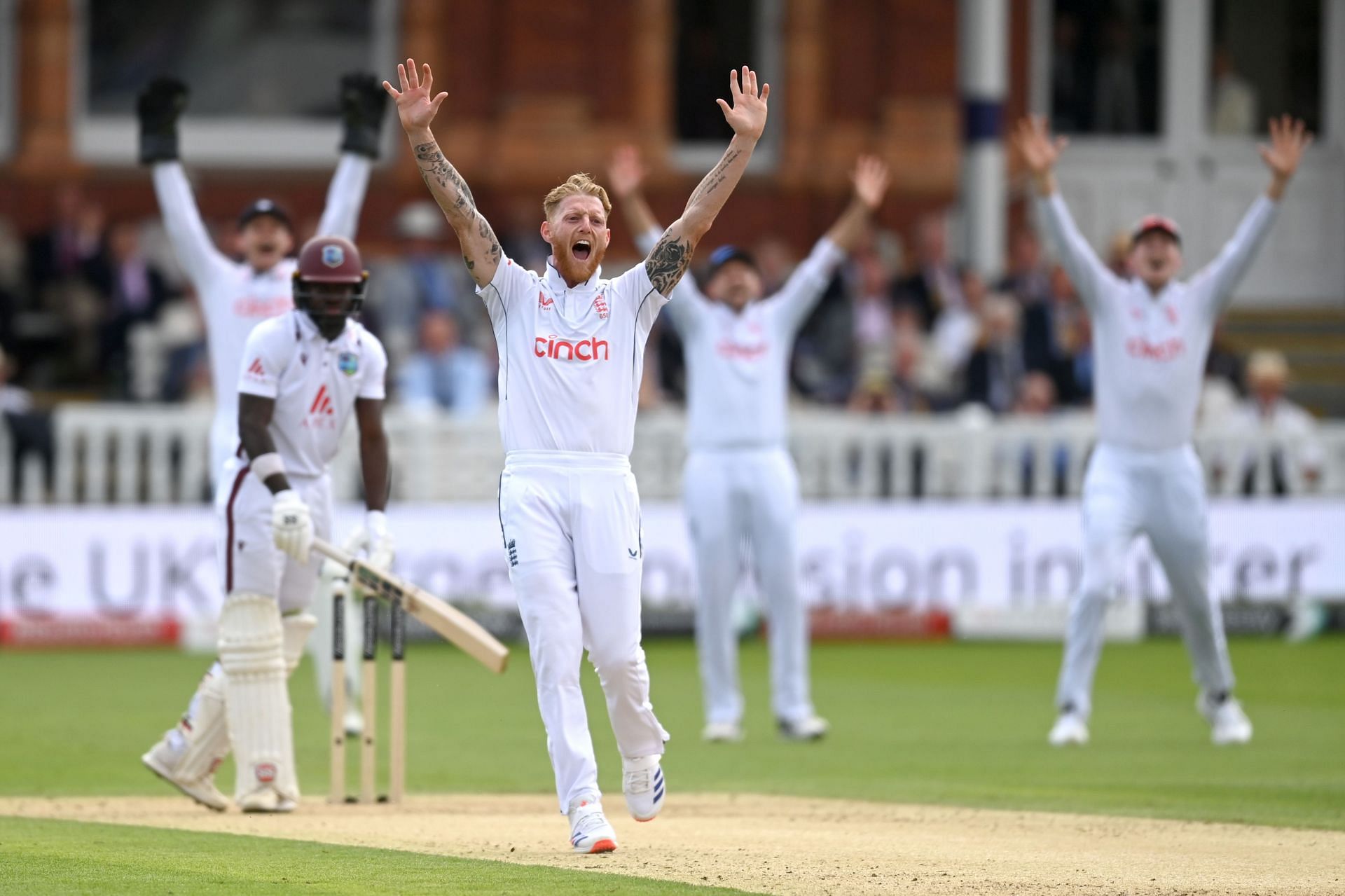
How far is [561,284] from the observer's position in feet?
24.8

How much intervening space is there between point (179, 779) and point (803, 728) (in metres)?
3.54

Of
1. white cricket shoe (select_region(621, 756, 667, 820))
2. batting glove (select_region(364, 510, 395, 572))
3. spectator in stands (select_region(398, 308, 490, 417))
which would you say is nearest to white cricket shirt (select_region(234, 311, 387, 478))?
batting glove (select_region(364, 510, 395, 572))

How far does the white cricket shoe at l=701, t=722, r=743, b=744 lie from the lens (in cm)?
1137

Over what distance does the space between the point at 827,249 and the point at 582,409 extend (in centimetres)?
458

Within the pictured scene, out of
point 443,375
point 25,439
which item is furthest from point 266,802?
point 443,375

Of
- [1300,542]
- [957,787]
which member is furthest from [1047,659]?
[957,787]

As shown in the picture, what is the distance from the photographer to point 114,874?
674cm

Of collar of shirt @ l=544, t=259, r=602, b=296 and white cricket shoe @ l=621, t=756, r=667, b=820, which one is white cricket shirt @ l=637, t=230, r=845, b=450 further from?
white cricket shoe @ l=621, t=756, r=667, b=820

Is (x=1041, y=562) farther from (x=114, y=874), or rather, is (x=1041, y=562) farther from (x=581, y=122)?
(x=114, y=874)

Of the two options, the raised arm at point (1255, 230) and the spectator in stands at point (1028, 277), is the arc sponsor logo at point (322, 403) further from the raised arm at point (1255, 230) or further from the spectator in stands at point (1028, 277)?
the spectator in stands at point (1028, 277)

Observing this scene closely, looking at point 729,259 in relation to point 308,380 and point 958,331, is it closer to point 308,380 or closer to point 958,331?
point 308,380

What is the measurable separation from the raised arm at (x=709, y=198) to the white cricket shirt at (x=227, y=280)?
11.2 feet

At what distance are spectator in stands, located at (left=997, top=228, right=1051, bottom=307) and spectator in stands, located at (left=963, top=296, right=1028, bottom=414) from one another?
0.72 meters

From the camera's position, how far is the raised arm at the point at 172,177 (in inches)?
426
